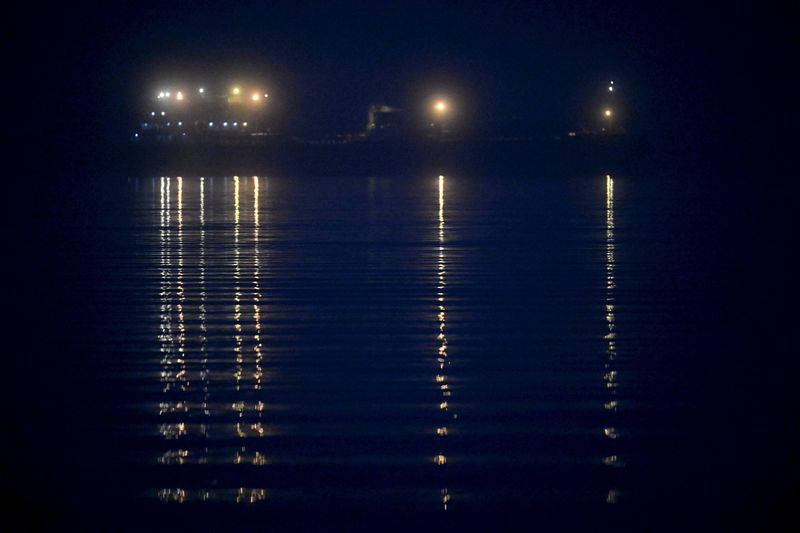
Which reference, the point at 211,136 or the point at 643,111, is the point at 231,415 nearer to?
the point at 211,136

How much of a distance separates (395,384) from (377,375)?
7.9 inches

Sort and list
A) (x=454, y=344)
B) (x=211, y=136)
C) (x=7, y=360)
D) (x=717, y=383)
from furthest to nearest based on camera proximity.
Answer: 1. (x=211, y=136)
2. (x=454, y=344)
3. (x=7, y=360)
4. (x=717, y=383)

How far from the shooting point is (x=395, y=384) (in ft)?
16.5

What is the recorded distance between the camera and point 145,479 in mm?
3723

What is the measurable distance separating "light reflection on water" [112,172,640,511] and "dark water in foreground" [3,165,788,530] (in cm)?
2

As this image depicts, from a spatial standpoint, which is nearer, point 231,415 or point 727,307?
point 231,415

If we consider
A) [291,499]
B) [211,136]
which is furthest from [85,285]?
[211,136]

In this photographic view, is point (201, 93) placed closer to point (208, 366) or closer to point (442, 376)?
point (208, 366)

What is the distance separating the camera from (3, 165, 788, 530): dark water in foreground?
3.59 metres

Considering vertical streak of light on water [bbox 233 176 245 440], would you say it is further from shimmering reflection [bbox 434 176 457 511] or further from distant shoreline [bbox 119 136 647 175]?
distant shoreline [bbox 119 136 647 175]

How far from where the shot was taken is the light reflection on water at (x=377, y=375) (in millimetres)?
3746

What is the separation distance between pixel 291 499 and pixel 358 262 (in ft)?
19.5

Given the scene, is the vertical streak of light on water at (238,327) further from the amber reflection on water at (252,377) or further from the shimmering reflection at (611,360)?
the shimmering reflection at (611,360)

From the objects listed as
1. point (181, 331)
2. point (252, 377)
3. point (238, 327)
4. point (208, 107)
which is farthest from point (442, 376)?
point (208, 107)
